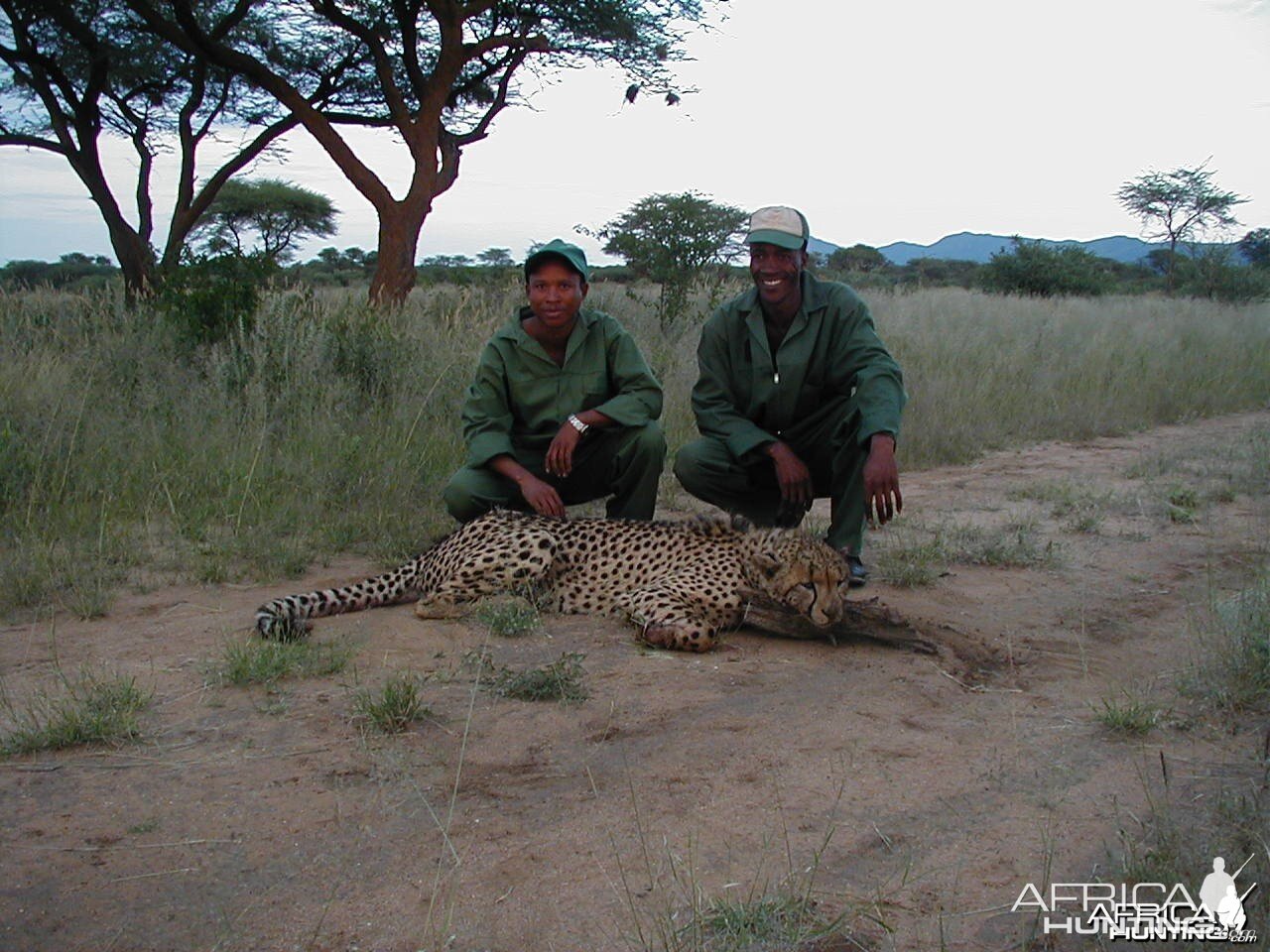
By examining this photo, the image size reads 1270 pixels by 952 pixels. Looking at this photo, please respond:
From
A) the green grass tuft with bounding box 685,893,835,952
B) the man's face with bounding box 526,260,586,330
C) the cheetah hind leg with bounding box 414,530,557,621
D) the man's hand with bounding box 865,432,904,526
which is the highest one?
the man's face with bounding box 526,260,586,330

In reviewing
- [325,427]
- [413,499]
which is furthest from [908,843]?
[325,427]

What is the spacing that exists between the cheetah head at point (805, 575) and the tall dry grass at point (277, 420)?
168 centimetres

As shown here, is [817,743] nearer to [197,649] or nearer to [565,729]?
[565,729]

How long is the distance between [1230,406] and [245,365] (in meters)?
8.22

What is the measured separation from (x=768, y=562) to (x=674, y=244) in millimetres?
6956

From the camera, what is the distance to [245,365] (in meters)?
6.18

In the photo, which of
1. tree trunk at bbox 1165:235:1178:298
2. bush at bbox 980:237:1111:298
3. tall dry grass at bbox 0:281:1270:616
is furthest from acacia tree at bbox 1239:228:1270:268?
tall dry grass at bbox 0:281:1270:616

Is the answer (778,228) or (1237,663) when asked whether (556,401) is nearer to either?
(778,228)

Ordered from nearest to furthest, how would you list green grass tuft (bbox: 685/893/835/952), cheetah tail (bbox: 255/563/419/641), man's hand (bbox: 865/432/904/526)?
green grass tuft (bbox: 685/893/835/952) → cheetah tail (bbox: 255/563/419/641) → man's hand (bbox: 865/432/904/526)

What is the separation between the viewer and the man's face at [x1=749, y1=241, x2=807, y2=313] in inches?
167

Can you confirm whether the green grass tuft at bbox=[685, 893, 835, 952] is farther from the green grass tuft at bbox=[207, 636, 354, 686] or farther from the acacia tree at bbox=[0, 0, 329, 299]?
the acacia tree at bbox=[0, 0, 329, 299]

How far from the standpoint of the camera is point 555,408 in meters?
4.45

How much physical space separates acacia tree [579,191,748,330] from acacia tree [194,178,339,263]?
948cm

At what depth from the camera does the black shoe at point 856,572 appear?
4.30m
